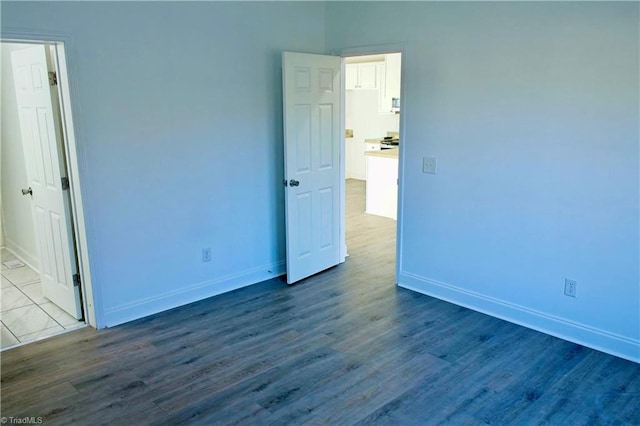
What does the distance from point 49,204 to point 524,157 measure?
351 cm

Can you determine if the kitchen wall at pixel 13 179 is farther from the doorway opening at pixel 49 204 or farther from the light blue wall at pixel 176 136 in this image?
the light blue wall at pixel 176 136

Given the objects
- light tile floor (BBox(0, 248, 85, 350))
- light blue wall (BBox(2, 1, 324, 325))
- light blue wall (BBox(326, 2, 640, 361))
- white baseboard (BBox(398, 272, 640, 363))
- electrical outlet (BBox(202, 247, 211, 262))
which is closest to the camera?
light blue wall (BBox(326, 2, 640, 361))

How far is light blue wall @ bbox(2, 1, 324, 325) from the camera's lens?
10.9 ft

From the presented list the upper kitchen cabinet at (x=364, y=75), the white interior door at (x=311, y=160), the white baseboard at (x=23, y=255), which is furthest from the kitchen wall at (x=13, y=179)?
the upper kitchen cabinet at (x=364, y=75)

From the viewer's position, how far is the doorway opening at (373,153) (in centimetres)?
598

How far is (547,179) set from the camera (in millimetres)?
3355

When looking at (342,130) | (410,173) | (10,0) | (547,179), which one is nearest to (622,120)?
(547,179)

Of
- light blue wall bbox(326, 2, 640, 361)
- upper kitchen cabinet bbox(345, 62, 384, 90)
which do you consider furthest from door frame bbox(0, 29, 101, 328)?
upper kitchen cabinet bbox(345, 62, 384, 90)

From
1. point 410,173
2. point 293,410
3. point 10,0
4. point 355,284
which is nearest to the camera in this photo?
point 293,410

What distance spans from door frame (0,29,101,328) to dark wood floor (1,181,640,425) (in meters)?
0.27

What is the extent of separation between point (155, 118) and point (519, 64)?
2.62 meters

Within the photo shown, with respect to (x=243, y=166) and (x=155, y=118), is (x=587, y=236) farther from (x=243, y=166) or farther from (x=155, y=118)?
(x=155, y=118)

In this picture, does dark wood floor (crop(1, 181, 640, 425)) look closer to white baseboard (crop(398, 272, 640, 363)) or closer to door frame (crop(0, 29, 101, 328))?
white baseboard (crop(398, 272, 640, 363))

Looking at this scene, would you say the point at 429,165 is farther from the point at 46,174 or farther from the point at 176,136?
the point at 46,174
